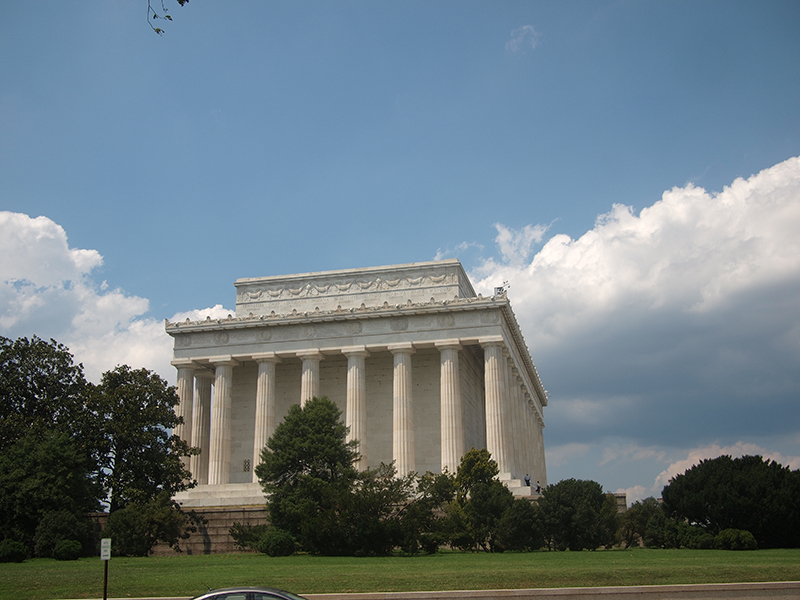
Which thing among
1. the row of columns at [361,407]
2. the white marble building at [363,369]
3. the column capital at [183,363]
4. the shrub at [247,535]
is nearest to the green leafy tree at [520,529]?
the shrub at [247,535]

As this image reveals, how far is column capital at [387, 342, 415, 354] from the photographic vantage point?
192 feet

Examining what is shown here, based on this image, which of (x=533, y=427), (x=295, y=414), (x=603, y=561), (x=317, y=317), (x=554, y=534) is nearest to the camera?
(x=603, y=561)

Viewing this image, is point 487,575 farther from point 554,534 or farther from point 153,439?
point 153,439

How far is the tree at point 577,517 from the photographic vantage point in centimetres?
3881

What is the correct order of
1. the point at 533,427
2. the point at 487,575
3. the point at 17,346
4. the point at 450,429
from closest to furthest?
1. the point at 487,575
2. the point at 17,346
3. the point at 450,429
4. the point at 533,427

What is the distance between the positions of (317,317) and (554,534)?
90.1ft

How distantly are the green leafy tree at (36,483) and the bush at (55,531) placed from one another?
24.6 inches

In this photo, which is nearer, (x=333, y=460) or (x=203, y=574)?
(x=203, y=574)

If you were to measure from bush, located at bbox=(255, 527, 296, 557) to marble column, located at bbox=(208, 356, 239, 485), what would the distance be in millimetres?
24622

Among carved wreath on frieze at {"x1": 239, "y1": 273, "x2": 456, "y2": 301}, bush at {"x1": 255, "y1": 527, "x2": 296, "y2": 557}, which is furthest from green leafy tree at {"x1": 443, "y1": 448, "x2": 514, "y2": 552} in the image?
carved wreath on frieze at {"x1": 239, "y1": 273, "x2": 456, "y2": 301}

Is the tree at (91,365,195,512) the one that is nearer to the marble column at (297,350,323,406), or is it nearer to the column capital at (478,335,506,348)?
the marble column at (297,350,323,406)

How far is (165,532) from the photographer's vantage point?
40.2 meters

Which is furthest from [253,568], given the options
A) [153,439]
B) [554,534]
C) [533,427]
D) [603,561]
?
[533,427]

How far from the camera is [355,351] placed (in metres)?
59.3
